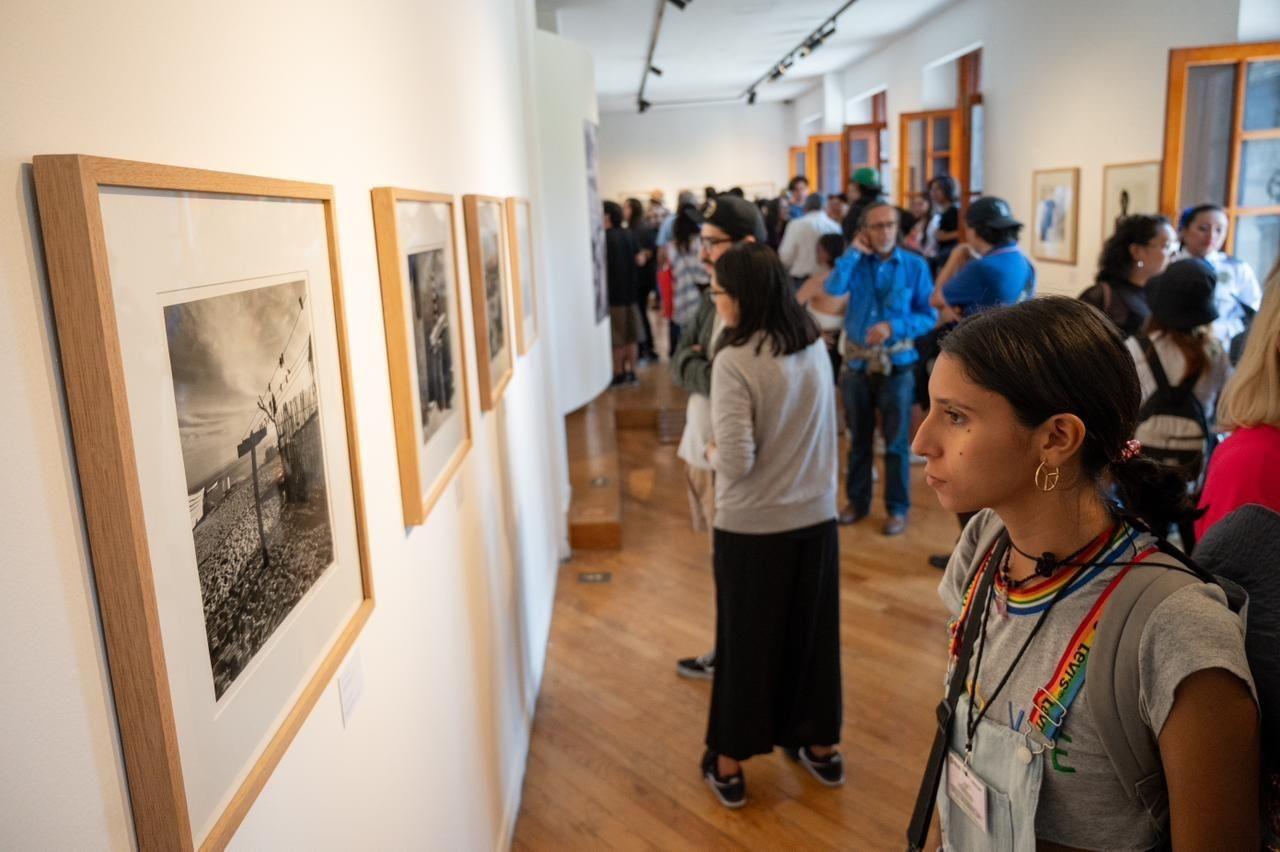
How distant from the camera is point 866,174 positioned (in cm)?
786

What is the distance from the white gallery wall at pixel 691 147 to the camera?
2236 cm

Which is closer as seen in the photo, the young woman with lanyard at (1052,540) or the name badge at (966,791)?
the young woman with lanyard at (1052,540)

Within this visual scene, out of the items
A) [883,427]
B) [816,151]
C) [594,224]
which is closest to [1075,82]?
[883,427]

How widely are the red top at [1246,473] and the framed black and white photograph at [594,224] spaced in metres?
6.59

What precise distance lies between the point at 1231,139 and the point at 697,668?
479 cm

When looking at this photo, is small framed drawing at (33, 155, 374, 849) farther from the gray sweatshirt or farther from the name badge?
the gray sweatshirt

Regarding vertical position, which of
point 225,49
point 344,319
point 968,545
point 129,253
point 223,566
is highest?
point 225,49

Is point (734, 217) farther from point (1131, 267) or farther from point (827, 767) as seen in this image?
point (1131, 267)

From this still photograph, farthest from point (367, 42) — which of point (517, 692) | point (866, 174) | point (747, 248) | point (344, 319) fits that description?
point (866, 174)

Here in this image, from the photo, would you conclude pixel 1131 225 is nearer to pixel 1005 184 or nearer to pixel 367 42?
pixel 367 42

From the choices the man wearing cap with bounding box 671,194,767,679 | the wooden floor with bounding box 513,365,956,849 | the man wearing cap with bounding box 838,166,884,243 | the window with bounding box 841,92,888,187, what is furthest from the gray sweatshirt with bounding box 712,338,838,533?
the window with bounding box 841,92,888,187

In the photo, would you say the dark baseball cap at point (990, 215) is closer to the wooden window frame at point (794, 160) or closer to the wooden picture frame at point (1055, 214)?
the wooden picture frame at point (1055, 214)

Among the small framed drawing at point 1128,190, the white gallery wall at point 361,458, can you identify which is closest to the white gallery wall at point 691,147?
the small framed drawing at point 1128,190

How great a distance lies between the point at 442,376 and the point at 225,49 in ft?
3.99
